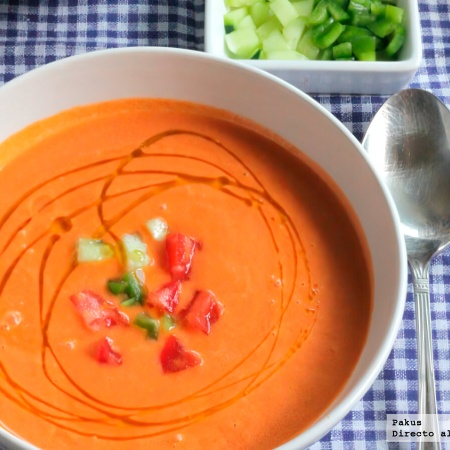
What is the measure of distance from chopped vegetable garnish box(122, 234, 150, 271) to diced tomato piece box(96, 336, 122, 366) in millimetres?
155

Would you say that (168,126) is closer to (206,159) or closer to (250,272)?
(206,159)

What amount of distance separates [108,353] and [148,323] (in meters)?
0.09

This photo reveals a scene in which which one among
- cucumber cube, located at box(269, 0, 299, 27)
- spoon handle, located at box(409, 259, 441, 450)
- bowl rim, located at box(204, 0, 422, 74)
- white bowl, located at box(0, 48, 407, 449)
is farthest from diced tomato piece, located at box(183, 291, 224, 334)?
cucumber cube, located at box(269, 0, 299, 27)

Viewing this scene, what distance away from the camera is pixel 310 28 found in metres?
1.91

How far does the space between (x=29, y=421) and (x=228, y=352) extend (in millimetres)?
372

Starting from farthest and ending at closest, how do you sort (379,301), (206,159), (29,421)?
(206,159) → (379,301) → (29,421)

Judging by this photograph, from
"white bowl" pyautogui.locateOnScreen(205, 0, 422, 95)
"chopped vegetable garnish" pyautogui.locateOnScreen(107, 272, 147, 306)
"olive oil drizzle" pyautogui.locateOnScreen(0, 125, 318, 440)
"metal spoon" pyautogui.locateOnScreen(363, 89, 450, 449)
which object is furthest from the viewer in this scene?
"white bowl" pyautogui.locateOnScreen(205, 0, 422, 95)

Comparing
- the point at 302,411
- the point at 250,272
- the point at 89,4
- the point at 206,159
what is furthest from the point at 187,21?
the point at 302,411

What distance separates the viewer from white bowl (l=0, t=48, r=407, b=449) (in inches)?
58.6

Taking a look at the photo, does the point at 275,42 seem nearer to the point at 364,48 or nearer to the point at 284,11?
the point at 284,11

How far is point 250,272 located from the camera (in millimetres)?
1490

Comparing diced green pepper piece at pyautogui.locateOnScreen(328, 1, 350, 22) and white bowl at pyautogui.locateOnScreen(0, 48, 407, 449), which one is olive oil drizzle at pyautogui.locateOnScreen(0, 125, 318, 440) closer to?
white bowl at pyautogui.locateOnScreen(0, 48, 407, 449)

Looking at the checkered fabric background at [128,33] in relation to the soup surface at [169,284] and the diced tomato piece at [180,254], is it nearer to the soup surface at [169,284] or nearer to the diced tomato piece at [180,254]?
the soup surface at [169,284]

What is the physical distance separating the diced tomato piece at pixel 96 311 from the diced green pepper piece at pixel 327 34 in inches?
33.5
